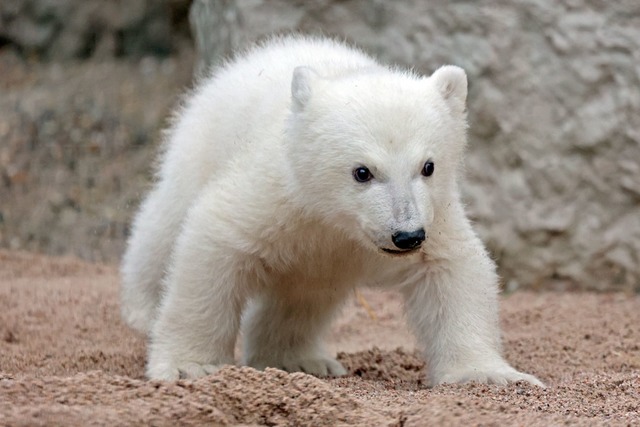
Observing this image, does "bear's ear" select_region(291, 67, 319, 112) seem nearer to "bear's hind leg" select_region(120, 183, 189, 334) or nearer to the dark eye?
the dark eye

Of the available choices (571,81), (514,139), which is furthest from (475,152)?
(571,81)

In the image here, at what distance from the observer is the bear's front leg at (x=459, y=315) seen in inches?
206

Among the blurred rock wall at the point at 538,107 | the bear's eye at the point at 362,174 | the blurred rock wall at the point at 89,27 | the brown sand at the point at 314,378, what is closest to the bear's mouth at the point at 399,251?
the bear's eye at the point at 362,174

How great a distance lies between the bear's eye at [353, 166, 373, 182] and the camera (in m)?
4.86

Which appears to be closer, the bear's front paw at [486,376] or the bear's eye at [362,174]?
the bear's eye at [362,174]

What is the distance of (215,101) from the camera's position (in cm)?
611

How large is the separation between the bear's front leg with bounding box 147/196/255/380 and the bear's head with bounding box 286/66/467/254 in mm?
483

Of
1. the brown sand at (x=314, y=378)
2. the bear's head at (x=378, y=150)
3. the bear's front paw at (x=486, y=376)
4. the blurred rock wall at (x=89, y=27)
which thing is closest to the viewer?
the brown sand at (x=314, y=378)

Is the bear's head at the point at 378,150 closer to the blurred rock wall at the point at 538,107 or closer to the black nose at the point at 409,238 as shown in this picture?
the black nose at the point at 409,238

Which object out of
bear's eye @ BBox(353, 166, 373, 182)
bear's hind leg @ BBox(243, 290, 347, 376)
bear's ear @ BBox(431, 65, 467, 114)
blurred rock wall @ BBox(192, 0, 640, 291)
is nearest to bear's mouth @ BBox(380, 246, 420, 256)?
bear's eye @ BBox(353, 166, 373, 182)

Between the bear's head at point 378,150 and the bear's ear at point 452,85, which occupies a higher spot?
the bear's ear at point 452,85

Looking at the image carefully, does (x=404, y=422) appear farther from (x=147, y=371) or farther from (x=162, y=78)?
(x=162, y=78)

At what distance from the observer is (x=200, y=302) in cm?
530

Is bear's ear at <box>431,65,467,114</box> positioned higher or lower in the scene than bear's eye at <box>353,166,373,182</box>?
higher
